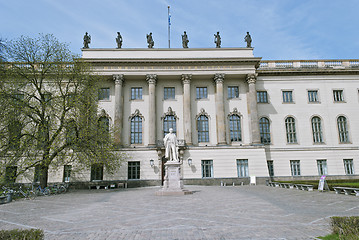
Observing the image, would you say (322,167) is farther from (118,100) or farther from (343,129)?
(118,100)

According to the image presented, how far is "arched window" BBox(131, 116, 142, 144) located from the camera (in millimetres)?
34875

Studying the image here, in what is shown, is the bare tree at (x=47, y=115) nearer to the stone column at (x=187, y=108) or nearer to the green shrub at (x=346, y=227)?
the stone column at (x=187, y=108)

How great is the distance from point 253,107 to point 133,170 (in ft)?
58.5

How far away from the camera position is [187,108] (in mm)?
34250

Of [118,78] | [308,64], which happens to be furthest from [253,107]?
[118,78]

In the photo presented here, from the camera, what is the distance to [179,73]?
34.8m

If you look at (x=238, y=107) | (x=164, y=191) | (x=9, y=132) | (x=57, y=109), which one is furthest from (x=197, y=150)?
(x=9, y=132)

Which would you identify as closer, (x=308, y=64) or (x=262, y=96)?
(x=262, y=96)

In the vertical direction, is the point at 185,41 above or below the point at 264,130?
above

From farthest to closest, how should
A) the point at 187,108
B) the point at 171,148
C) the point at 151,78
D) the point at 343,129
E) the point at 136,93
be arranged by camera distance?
the point at 343,129 → the point at 136,93 → the point at 151,78 → the point at 187,108 → the point at 171,148

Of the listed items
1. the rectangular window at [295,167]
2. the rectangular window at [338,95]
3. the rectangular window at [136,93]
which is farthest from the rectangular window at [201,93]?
the rectangular window at [338,95]

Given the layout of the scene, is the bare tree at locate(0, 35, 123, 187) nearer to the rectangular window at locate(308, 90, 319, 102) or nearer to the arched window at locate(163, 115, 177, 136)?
the arched window at locate(163, 115, 177, 136)

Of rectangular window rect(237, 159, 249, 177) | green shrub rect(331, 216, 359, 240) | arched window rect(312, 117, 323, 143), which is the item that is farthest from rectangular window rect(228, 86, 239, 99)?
green shrub rect(331, 216, 359, 240)

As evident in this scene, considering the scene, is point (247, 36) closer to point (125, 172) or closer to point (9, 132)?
point (125, 172)
